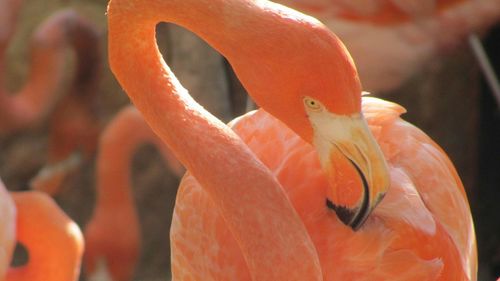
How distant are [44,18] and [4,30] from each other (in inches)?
31.2

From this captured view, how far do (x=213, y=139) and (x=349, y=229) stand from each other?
37cm

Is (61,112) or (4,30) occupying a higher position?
(4,30)

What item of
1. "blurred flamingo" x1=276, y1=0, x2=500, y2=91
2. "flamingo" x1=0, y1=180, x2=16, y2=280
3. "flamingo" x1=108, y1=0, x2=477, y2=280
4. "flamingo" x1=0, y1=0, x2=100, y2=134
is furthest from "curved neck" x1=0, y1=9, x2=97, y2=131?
"flamingo" x1=108, y1=0, x2=477, y2=280

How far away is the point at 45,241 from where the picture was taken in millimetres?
3164

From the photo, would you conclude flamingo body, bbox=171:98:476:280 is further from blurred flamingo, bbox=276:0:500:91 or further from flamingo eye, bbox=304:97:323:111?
blurred flamingo, bbox=276:0:500:91

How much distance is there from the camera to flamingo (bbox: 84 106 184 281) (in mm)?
4105

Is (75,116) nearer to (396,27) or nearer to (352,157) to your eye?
(396,27)

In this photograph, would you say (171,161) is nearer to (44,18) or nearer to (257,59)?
(44,18)

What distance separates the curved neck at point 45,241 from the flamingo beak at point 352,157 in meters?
1.18

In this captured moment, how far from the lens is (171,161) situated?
4500 millimetres

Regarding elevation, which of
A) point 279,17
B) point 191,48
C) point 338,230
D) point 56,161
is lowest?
point 56,161

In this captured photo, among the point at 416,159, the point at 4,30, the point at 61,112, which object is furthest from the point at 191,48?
the point at 416,159

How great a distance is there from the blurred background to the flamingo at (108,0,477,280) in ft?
7.27

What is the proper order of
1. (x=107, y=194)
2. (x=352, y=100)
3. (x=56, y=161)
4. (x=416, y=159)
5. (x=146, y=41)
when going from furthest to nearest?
1. (x=56, y=161)
2. (x=107, y=194)
3. (x=416, y=159)
4. (x=146, y=41)
5. (x=352, y=100)
